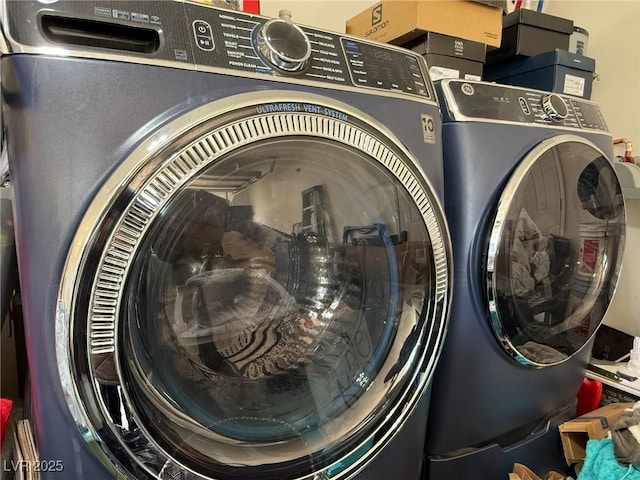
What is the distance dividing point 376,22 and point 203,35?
851mm

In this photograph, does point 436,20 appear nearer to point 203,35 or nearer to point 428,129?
point 428,129

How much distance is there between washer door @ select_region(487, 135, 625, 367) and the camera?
94 cm

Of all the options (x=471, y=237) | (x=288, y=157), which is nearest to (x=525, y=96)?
(x=471, y=237)

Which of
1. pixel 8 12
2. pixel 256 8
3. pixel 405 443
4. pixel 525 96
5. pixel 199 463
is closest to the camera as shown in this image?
pixel 8 12

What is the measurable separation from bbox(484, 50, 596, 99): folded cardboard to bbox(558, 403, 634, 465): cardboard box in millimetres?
899

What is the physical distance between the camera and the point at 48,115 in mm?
542

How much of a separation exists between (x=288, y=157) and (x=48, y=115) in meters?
0.30

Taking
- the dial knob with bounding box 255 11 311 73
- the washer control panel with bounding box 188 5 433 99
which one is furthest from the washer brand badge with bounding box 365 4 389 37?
the dial knob with bounding box 255 11 311 73

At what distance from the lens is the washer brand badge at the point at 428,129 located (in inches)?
32.4

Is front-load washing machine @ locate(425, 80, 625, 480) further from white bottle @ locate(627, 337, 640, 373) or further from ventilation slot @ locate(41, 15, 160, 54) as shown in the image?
ventilation slot @ locate(41, 15, 160, 54)

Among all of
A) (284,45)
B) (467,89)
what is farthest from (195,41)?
(467,89)

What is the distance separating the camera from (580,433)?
116cm

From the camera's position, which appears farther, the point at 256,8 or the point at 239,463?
the point at 256,8

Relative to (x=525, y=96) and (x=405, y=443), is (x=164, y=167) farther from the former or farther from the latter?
(x=525, y=96)
